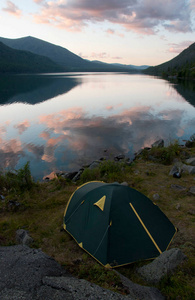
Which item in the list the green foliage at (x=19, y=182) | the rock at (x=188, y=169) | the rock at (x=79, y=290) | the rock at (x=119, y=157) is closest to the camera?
the rock at (x=79, y=290)

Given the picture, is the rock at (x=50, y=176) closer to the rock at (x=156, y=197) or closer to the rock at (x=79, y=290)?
the rock at (x=156, y=197)

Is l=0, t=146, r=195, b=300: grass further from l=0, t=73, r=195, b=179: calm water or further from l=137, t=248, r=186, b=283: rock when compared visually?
l=0, t=73, r=195, b=179: calm water

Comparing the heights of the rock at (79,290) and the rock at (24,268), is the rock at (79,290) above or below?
above

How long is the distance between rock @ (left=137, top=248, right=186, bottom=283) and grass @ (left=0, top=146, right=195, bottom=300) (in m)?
0.15

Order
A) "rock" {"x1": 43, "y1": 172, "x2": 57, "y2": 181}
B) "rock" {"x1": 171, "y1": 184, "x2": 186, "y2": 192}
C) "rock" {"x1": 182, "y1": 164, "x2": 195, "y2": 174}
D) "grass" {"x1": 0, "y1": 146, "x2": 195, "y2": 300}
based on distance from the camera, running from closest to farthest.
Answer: "grass" {"x1": 0, "y1": 146, "x2": 195, "y2": 300}
"rock" {"x1": 171, "y1": 184, "x2": 186, "y2": 192}
"rock" {"x1": 182, "y1": 164, "x2": 195, "y2": 174}
"rock" {"x1": 43, "y1": 172, "x2": 57, "y2": 181}

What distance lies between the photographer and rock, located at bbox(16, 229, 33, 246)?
7261mm

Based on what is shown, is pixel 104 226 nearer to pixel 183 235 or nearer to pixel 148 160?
pixel 183 235

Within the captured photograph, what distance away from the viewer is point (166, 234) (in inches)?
281

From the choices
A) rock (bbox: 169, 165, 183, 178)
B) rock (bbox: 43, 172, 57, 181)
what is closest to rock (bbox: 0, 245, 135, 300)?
rock (bbox: 43, 172, 57, 181)

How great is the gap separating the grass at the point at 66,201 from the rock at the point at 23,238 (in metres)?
0.20

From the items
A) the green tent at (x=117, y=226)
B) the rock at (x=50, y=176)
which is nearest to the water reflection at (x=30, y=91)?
→ the rock at (x=50, y=176)

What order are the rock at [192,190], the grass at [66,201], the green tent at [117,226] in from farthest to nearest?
the rock at [192,190]
the green tent at [117,226]
the grass at [66,201]

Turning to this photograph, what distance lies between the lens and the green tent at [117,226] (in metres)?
6.40

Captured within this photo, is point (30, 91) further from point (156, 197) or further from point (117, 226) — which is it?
point (117, 226)
